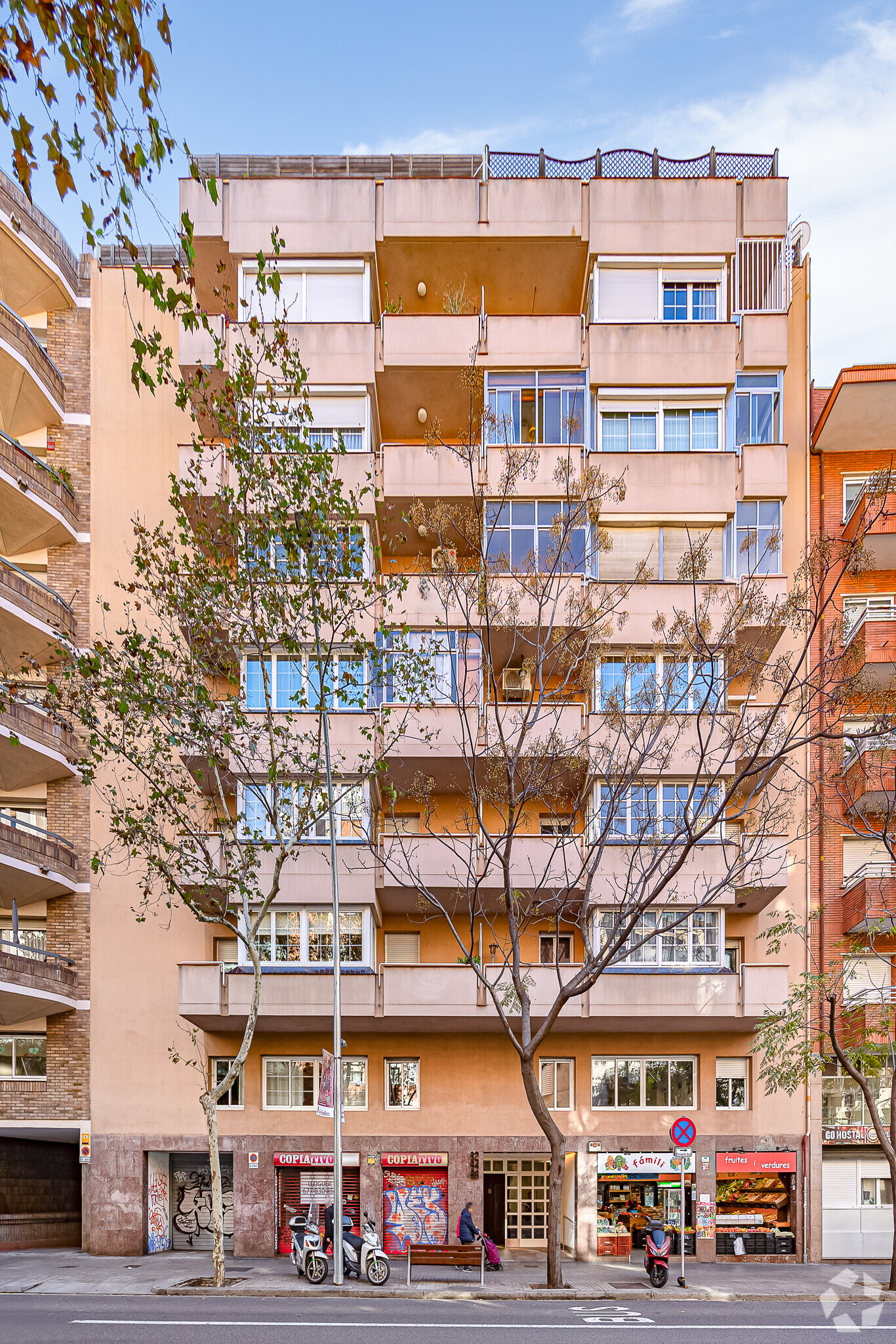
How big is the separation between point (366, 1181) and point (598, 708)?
11.9 meters

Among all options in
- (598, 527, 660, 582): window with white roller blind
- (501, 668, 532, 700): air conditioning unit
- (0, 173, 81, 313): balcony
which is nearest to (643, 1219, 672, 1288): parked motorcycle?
(501, 668, 532, 700): air conditioning unit

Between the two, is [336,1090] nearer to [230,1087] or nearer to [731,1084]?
[230,1087]

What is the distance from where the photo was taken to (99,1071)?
2522cm

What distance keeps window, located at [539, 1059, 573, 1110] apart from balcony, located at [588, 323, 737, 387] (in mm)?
16095

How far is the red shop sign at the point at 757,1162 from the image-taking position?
24500mm

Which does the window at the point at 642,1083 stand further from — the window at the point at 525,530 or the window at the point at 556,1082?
the window at the point at 525,530

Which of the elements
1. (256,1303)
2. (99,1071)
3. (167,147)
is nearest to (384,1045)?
(99,1071)

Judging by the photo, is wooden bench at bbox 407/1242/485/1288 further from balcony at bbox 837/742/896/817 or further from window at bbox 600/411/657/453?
window at bbox 600/411/657/453

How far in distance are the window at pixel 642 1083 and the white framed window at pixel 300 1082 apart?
539 cm

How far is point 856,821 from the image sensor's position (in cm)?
2645

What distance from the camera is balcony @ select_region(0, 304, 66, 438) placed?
24.8 meters

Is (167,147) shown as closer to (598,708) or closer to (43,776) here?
(598,708)

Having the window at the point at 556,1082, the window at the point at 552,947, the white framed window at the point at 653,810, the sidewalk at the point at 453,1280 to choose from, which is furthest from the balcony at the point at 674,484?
the sidewalk at the point at 453,1280

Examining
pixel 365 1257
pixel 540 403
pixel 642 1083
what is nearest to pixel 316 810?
pixel 365 1257
